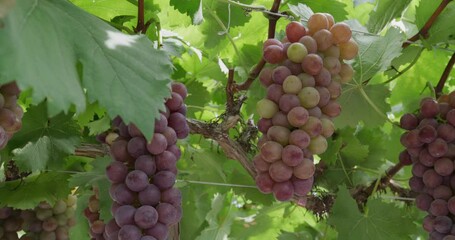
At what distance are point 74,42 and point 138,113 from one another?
0.46 ft

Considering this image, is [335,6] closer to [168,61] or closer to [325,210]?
[325,210]

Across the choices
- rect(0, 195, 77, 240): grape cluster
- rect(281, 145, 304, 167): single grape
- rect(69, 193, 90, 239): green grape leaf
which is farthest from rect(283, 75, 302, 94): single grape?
rect(0, 195, 77, 240): grape cluster

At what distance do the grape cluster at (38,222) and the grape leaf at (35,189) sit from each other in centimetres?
11

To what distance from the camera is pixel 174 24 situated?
5.49 ft

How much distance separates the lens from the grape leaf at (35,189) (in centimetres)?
149

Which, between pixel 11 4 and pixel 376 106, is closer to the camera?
pixel 11 4

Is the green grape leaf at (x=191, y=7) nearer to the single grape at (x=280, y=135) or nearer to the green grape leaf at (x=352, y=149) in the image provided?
the single grape at (x=280, y=135)

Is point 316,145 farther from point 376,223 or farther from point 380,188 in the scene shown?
point 380,188

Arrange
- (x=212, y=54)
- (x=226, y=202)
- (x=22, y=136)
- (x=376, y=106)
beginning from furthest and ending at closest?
(x=226, y=202), (x=212, y=54), (x=376, y=106), (x=22, y=136)

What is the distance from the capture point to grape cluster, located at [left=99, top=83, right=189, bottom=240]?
975 millimetres

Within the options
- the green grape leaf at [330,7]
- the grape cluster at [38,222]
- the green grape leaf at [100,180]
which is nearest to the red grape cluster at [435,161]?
the green grape leaf at [330,7]

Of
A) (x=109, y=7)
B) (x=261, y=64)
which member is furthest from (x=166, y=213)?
(x=109, y=7)

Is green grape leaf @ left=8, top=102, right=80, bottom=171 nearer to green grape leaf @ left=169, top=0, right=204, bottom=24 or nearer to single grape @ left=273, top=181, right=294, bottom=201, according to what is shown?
green grape leaf @ left=169, top=0, right=204, bottom=24

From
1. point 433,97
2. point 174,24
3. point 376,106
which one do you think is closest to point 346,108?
point 376,106
